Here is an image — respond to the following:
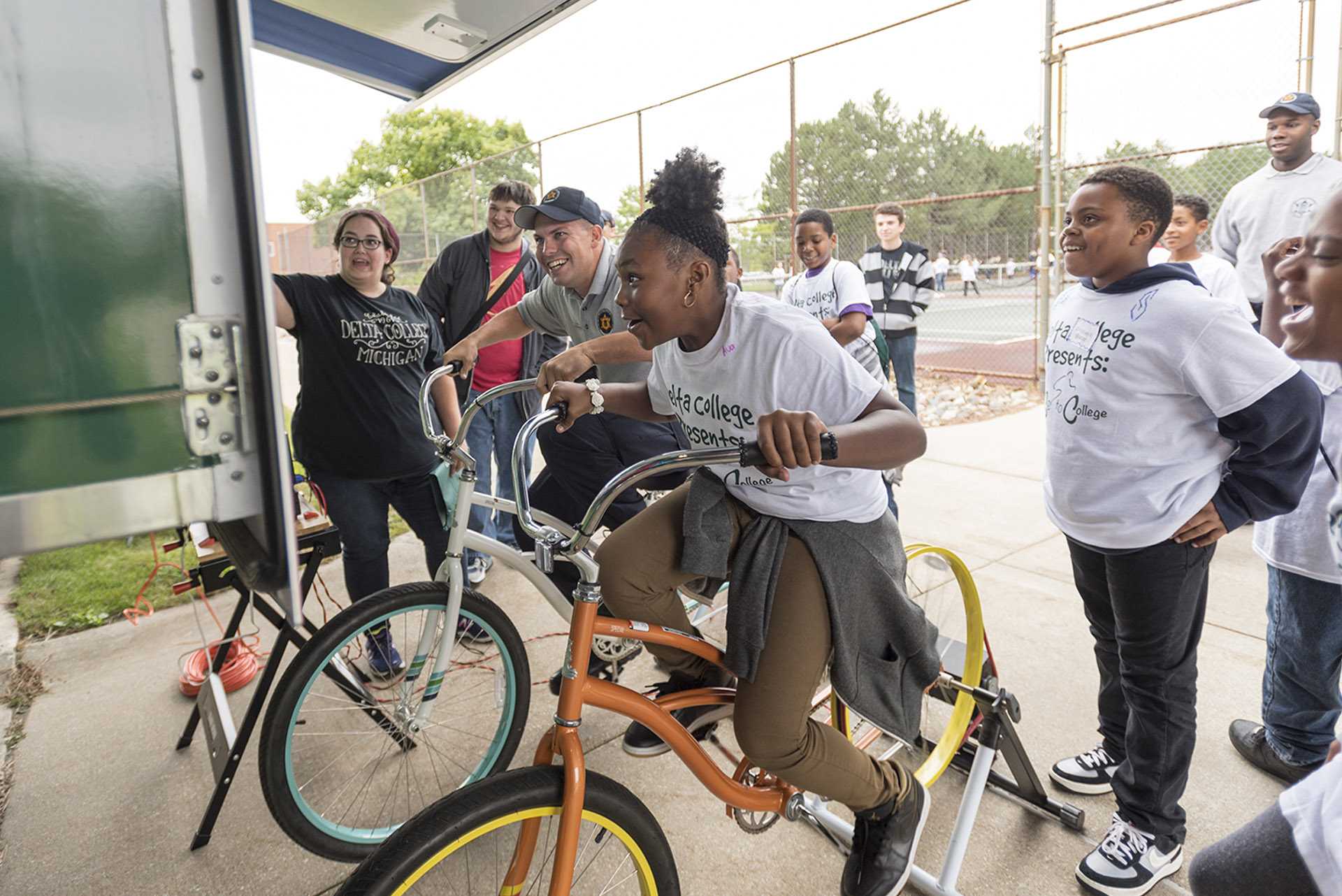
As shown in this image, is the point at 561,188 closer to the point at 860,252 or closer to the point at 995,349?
the point at 860,252

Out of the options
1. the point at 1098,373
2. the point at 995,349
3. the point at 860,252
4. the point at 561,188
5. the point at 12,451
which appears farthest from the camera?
the point at 995,349

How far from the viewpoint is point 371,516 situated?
10.4 feet

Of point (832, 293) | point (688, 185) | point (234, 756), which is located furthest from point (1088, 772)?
point (832, 293)

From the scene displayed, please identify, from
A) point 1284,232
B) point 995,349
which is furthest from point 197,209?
point 995,349

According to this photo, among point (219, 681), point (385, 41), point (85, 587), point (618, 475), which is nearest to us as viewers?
point (618, 475)

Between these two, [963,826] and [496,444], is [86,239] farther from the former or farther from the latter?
[496,444]

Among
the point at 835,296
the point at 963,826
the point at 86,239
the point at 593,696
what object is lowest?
the point at 963,826

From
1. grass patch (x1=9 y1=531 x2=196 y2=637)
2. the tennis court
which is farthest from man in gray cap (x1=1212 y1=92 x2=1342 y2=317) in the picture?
grass patch (x1=9 y1=531 x2=196 y2=637)

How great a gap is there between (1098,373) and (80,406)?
84.9 inches

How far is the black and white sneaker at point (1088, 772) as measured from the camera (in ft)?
8.43

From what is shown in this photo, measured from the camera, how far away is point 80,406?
97cm

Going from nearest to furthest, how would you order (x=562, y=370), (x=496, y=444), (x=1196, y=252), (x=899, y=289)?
(x=562, y=370) → (x=1196, y=252) → (x=496, y=444) → (x=899, y=289)

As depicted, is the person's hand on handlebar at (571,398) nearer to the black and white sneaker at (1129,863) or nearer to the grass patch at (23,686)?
the black and white sneaker at (1129,863)

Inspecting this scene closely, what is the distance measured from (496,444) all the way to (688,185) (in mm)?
3075
